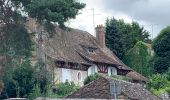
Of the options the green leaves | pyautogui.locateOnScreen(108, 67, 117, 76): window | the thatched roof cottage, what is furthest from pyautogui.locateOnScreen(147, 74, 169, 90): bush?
the green leaves

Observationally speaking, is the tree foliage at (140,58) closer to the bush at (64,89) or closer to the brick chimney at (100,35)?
the brick chimney at (100,35)

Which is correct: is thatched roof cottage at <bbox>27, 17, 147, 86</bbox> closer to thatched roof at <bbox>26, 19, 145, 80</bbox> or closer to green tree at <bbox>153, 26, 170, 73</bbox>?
thatched roof at <bbox>26, 19, 145, 80</bbox>

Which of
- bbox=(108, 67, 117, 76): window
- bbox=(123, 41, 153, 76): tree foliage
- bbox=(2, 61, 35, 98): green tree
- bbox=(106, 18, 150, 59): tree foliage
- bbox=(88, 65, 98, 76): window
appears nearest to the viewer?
bbox=(2, 61, 35, 98): green tree

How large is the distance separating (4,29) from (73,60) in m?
38.8

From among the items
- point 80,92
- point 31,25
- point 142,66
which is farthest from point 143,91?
point 142,66

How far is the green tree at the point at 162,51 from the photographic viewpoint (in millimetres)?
94438

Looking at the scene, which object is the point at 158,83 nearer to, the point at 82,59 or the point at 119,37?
the point at 82,59

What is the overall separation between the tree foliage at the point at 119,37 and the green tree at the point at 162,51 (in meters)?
8.16

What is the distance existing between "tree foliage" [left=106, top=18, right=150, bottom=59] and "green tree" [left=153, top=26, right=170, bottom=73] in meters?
8.16

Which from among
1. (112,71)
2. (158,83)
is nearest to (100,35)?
(112,71)

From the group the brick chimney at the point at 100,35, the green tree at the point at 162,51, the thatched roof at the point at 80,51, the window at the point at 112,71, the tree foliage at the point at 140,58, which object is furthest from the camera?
the tree foliage at the point at 140,58

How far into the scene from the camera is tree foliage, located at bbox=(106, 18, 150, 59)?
104750 millimetres

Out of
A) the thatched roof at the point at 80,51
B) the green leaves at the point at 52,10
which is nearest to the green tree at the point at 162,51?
the thatched roof at the point at 80,51

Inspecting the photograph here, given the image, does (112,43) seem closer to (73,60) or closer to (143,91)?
(73,60)
